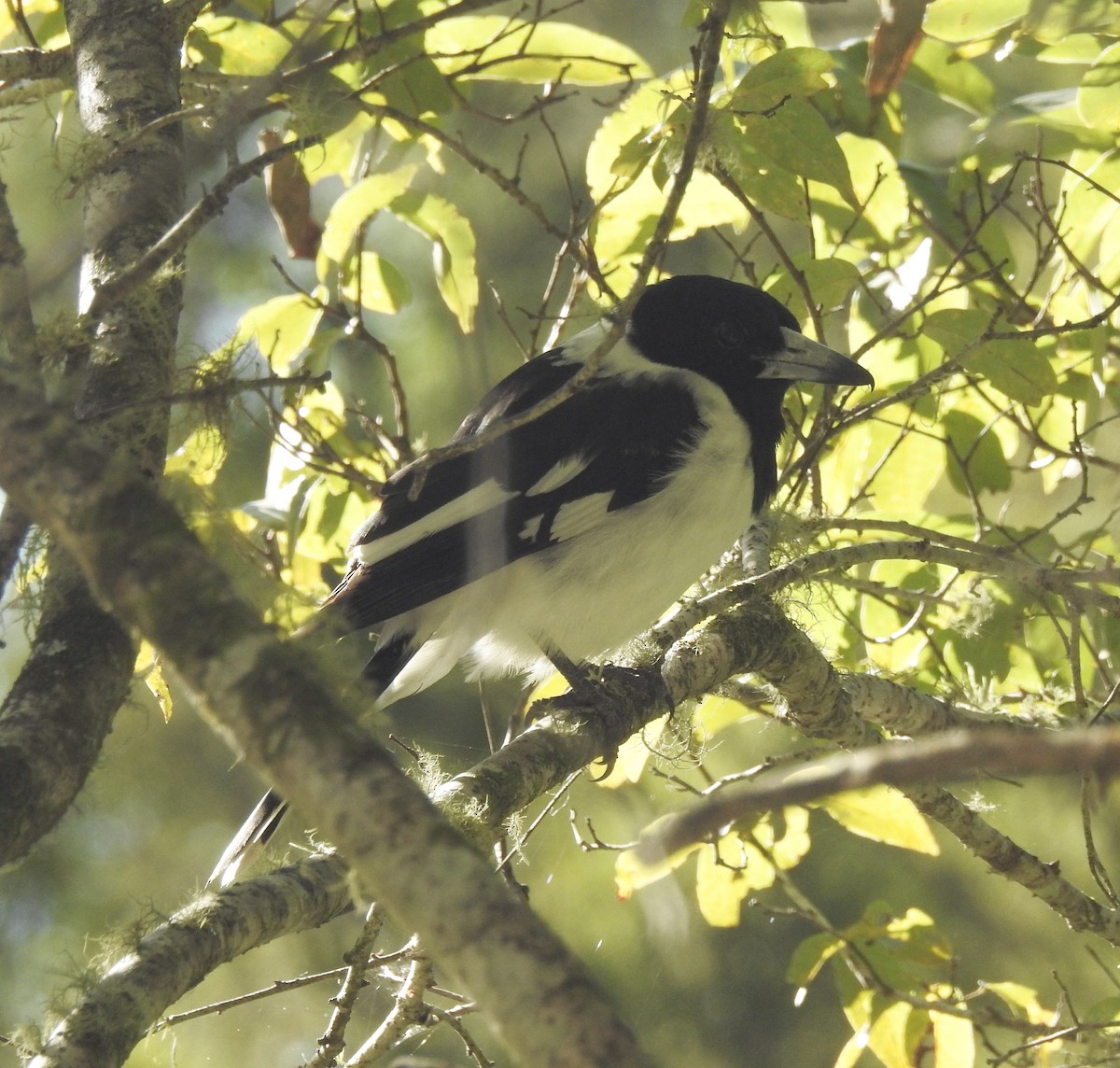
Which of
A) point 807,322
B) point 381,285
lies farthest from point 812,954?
A: point 807,322

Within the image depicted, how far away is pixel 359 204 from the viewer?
218cm

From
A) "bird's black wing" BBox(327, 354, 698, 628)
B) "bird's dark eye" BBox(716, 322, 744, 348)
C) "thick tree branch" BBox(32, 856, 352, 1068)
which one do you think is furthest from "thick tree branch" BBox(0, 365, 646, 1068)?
"bird's dark eye" BBox(716, 322, 744, 348)

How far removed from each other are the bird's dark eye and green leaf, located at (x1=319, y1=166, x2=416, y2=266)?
74 centimetres

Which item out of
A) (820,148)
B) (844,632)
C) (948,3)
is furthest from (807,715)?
(948,3)

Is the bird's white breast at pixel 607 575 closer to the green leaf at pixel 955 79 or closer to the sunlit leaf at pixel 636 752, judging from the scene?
the sunlit leaf at pixel 636 752

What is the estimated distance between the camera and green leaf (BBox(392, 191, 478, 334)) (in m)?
2.24

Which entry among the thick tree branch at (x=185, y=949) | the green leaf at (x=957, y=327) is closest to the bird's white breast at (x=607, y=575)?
the green leaf at (x=957, y=327)

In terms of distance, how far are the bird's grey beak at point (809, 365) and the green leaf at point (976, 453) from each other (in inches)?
7.3

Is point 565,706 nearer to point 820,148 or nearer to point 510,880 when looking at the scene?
point 510,880

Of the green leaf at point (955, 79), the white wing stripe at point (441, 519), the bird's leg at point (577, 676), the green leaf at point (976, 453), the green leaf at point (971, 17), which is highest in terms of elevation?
the green leaf at point (971, 17)

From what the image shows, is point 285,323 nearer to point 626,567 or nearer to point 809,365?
point 626,567

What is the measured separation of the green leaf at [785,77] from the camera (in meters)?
1.73

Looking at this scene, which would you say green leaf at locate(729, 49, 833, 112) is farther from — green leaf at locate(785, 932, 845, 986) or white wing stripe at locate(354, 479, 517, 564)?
green leaf at locate(785, 932, 845, 986)

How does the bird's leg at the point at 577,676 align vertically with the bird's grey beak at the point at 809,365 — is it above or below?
below
